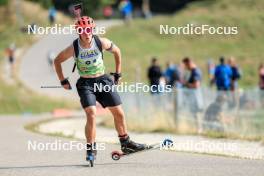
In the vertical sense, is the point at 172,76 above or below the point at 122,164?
above

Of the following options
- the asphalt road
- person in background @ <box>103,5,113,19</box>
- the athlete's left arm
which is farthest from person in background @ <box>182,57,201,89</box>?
person in background @ <box>103,5,113,19</box>

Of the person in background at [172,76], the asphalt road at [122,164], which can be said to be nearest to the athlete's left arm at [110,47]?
the asphalt road at [122,164]

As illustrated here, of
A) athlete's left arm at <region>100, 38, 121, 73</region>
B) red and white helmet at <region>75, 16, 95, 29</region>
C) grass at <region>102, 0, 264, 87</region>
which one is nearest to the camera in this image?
red and white helmet at <region>75, 16, 95, 29</region>

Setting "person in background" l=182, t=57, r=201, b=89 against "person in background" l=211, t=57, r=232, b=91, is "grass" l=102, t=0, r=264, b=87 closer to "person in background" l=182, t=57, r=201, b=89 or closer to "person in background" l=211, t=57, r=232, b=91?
"person in background" l=211, t=57, r=232, b=91

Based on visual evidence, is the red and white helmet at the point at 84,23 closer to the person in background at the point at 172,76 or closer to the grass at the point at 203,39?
the person in background at the point at 172,76

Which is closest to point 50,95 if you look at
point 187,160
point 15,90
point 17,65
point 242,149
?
point 15,90

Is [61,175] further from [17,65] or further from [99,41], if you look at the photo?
[17,65]

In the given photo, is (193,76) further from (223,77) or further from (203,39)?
(203,39)

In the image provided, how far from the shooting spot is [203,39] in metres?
52.6

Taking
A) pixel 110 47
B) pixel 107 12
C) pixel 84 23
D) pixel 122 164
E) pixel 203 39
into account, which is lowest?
pixel 122 164

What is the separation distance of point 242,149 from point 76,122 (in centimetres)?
1047

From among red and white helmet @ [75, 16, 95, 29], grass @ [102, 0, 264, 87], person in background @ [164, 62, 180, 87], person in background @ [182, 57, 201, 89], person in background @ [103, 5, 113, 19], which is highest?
person in background @ [103, 5, 113, 19]

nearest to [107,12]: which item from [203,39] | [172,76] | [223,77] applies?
[203,39]

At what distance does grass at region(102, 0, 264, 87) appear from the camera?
4541 centimetres
